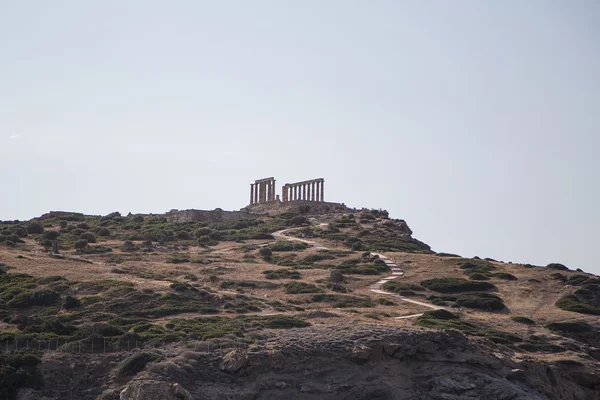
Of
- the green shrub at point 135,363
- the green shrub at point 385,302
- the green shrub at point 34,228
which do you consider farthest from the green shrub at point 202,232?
the green shrub at point 135,363

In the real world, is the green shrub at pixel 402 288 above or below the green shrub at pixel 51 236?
below

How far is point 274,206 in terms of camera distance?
110 meters

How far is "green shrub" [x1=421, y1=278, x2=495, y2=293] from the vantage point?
58.7 meters

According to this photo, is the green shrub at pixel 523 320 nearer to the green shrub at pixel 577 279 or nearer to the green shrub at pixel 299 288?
the green shrub at pixel 577 279

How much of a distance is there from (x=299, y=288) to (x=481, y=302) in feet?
35.6

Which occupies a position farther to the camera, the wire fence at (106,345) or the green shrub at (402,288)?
the green shrub at (402,288)

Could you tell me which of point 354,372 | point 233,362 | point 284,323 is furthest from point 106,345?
point 354,372

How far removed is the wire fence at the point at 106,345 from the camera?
37.7 metres

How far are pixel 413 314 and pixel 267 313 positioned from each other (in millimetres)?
8273

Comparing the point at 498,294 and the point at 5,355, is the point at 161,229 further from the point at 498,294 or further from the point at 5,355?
the point at 5,355

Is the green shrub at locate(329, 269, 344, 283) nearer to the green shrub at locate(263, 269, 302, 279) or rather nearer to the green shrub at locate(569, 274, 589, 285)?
the green shrub at locate(263, 269, 302, 279)

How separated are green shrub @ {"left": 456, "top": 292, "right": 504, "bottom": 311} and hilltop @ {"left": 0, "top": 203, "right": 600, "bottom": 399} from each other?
124 mm

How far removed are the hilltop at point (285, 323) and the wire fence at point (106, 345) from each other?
0.08 meters

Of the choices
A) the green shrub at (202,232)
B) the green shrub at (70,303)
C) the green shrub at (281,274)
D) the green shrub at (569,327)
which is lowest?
the green shrub at (569,327)
